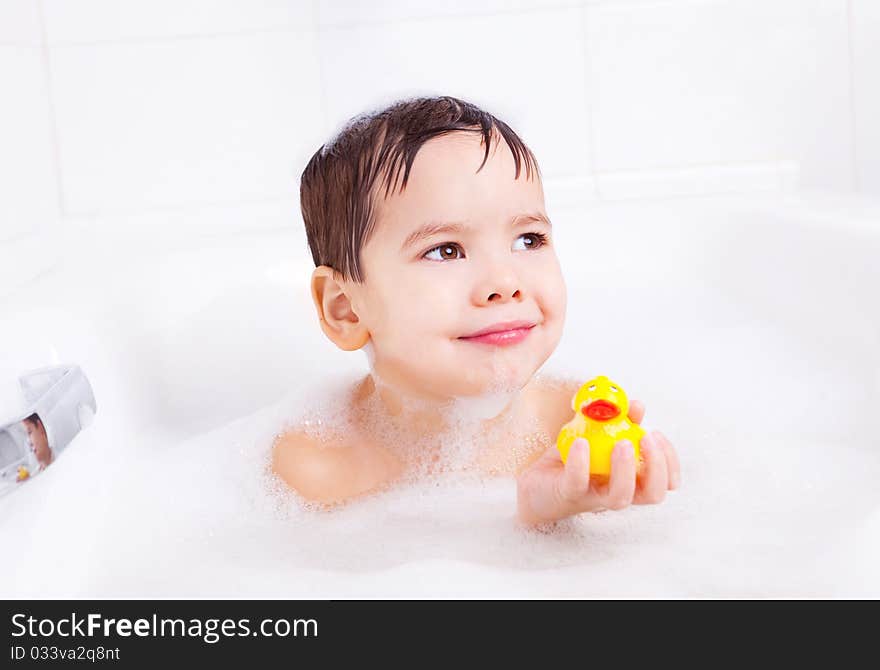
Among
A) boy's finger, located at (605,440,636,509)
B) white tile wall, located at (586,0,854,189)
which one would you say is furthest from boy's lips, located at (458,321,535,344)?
white tile wall, located at (586,0,854,189)

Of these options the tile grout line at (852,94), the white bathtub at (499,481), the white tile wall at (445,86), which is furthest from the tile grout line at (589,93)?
the tile grout line at (852,94)

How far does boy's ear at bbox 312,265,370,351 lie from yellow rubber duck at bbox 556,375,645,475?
0.32m

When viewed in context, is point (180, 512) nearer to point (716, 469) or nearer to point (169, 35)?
point (716, 469)

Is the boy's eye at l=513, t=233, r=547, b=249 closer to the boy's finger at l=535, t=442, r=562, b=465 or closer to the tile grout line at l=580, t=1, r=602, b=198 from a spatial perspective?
the boy's finger at l=535, t=442, r=562, b=465

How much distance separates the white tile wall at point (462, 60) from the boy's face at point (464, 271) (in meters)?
0.86

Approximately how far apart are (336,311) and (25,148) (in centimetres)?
90

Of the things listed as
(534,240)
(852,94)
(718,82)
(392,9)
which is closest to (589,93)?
(718,82)

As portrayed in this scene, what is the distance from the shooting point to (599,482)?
3.32ft

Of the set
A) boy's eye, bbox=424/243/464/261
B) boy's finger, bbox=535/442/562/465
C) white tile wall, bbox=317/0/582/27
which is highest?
white tile wall, bbox=317/0/582/27

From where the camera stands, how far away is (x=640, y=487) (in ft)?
3.29

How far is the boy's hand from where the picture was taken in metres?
0.96

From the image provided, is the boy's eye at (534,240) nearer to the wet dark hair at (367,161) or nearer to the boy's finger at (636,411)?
the wet dark hair at (367,161)

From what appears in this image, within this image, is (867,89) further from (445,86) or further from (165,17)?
(165,17)

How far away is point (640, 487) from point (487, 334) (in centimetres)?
24
